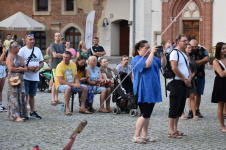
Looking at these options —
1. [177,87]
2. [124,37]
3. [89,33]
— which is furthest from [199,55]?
[124,37]

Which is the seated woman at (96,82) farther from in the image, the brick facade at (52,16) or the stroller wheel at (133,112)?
the brick facade at (52,16)

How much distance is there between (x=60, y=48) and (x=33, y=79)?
270 centimetres

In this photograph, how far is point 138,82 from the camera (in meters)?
8.70

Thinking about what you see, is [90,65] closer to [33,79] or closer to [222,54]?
[33,79]

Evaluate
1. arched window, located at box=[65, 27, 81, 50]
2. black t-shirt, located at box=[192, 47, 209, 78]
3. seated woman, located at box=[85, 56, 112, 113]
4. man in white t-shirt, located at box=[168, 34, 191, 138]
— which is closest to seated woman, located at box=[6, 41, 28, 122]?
seated woman, located at box=[85, 56, 112, 113]

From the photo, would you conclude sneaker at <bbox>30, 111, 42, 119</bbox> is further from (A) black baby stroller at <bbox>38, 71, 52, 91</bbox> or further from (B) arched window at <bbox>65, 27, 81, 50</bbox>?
(B) arched window at <bbox>65, 27, 81, 50</bbox>

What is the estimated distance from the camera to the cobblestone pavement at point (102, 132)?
8.39 meters

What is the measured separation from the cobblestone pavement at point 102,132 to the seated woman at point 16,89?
0.66 ft

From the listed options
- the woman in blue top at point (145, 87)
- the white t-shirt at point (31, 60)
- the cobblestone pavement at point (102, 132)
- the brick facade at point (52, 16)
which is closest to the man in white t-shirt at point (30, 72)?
the white t-shirt at point (31, 60)

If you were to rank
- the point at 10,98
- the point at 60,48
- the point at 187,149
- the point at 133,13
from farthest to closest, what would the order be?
the point at 133,13 < the point at 60,48 < the point at 10,98 < the point at 187,149

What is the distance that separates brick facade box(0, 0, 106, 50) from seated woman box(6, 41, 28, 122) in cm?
3004

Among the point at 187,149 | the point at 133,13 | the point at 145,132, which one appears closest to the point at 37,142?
the point at 145,132

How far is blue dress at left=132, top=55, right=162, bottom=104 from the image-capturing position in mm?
8586

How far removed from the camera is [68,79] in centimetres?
1216
